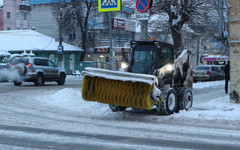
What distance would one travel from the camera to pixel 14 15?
6731 cm

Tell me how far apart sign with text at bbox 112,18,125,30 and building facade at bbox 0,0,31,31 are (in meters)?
22.1

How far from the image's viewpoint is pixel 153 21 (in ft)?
76.5

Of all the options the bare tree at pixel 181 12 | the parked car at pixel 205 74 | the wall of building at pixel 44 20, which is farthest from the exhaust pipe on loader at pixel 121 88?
the wall of building at pixel 44 20

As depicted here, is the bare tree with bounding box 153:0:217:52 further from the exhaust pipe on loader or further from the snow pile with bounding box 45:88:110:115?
the exhaust pipe on loader

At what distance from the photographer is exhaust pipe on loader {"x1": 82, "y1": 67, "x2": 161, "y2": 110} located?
9.33 m

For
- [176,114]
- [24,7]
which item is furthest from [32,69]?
[24,7]

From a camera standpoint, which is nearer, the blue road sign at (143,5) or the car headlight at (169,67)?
the car headlight at (169,67)

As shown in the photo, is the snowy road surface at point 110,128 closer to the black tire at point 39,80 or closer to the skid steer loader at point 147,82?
the skid steer loader at point 147,82

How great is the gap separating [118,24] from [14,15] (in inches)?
892

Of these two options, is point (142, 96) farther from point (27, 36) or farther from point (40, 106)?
point (27, 36)

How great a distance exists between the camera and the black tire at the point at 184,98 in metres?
11.6

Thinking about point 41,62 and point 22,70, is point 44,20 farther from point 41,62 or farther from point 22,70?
point 22,70

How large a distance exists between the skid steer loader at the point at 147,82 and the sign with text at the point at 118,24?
42.6 meters

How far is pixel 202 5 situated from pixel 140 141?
16367mm
